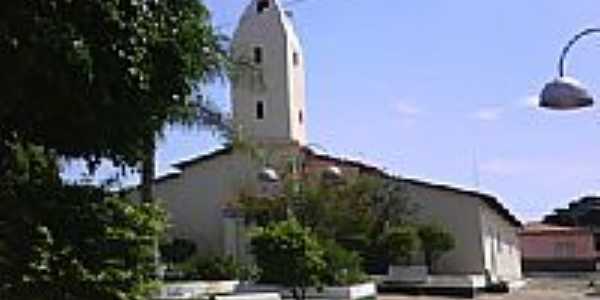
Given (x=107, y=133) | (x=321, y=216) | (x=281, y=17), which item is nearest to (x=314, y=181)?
(x=321, y=216)

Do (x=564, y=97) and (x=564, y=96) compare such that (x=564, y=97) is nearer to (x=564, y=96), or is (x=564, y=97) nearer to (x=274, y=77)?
(x=564, y=96)

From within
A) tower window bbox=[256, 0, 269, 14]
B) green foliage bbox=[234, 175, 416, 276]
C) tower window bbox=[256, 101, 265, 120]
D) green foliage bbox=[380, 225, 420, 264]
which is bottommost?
green foliage bbox=[380, 225, 420, 264]

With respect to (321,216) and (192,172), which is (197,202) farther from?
(321,216)

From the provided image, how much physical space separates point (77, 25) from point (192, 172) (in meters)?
52.6

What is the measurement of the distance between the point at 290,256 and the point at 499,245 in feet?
123

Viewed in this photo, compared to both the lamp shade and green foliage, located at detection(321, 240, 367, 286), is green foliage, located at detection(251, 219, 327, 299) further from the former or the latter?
the lamp shade

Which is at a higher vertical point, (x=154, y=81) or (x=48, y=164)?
(x=154, y=81)

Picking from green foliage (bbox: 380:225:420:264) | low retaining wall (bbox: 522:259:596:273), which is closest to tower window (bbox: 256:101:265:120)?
green foliage (bbox: 380:225:420:264)

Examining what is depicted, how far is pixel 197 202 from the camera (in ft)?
206

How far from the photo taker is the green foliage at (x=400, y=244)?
48.7 m

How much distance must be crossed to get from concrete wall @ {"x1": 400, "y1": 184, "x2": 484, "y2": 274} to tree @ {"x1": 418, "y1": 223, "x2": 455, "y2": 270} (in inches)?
89.9

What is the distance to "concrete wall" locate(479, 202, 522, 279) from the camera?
188 ft

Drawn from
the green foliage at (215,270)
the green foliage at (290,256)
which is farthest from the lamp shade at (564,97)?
the green foliage at (215,270)

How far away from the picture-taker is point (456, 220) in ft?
185
